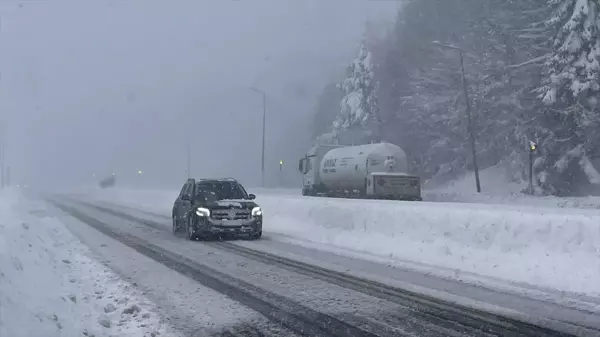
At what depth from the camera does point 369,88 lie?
Result: 66.9 metres

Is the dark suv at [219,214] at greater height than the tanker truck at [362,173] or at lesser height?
lesser

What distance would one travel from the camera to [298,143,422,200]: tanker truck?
32.0 m

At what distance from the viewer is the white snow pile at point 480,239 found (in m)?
9.84

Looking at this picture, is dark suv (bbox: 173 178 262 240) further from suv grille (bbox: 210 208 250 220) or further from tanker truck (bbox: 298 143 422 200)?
tanker truck (bbox: 298 143 422 200)

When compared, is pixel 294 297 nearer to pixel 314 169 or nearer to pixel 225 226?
pixel 225 226

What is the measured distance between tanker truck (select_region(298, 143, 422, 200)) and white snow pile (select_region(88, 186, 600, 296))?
44.7ft

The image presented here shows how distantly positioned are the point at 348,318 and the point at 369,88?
202ft

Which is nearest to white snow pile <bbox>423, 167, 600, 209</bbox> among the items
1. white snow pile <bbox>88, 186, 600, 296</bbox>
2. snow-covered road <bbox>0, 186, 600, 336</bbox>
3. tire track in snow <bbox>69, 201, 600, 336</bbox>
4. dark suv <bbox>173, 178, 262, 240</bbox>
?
white snow pile <bbox>88, 186, 600, 296</bbox>

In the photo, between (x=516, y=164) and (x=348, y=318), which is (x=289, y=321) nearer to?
(x=348, y=318)

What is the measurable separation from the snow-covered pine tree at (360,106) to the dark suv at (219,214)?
47031 millimetres

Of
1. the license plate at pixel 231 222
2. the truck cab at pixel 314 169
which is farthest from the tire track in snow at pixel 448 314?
the truck cab at pixel 314 169

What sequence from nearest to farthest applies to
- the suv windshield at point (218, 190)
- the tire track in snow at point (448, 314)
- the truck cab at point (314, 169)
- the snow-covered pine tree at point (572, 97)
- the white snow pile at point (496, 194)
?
the tire track in snow at point (448, 314) → the suv windshield at point (218, 190) → the white snow pile at point (496, 194) → the snow-covered pine tree at point (572, 97) → the truck cab at point (314, 169)

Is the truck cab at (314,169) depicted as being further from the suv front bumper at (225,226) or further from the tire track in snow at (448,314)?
the tire track in snow at (448,314)

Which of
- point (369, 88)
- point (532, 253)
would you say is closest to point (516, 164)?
point (369, 88)
